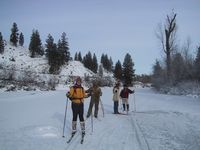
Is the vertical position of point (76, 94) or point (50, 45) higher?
point (50, 45)

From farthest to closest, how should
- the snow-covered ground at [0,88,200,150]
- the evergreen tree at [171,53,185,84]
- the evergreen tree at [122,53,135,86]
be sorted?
the evergreen tree at [122,53,135,86] → the evergreen tree at [171,53,185,84] → the snow-covered ground at [0,88,200,150]

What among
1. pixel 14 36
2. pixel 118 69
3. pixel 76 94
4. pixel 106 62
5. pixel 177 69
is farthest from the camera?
pixel 106 62

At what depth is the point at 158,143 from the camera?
27.5 ft

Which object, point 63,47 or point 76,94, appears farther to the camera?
point 63,47

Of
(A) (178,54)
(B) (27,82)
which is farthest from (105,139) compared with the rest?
(A) (178,54)

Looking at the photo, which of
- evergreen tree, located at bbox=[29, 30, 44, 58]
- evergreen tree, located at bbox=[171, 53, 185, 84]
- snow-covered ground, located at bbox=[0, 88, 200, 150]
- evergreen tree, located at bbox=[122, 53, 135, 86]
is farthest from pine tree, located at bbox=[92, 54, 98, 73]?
snow-covered ground, located at bbox=[0, 88, 200, 150]

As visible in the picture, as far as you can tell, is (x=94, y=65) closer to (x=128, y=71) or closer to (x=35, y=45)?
(x=128, y=71)

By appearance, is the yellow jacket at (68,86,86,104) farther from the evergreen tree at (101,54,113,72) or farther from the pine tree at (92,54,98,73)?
the evergreen tree at (101,54,113,72)

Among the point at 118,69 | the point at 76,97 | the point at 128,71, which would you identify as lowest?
the point at 76,97

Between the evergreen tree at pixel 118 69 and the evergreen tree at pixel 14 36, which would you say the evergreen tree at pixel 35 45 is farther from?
the evergreen tree at pixel 118 69

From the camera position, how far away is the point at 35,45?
85438 millimetres

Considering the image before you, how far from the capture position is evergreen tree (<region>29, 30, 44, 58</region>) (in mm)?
84562

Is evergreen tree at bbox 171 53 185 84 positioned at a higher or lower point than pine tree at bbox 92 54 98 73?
lower

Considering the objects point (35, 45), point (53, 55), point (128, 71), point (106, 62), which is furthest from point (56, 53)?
point (106, 62)
